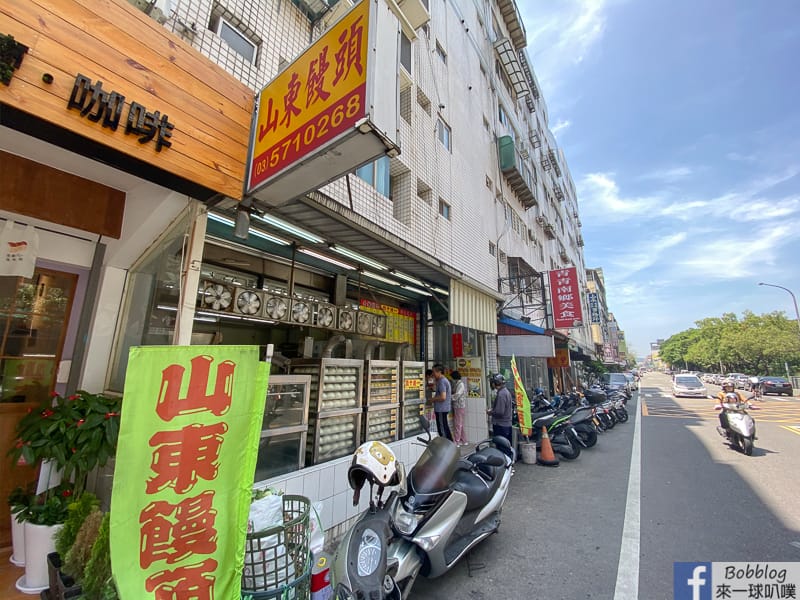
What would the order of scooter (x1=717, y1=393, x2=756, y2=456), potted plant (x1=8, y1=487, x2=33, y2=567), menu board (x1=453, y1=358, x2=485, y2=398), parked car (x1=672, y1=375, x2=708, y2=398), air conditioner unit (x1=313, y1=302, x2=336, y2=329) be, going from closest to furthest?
potted plant (x1=8, y1=487, x2=33, y2=567) < air conditioner unit (x1=313, y1=302, x2=336, y2=329) < scooter (x1=717, y1=393, x2=756, y2=456) < menu board (x1=453, y1=358, x2=485, y2=398) < parked car (x1=672, y1=375, x2=708, y2=398)

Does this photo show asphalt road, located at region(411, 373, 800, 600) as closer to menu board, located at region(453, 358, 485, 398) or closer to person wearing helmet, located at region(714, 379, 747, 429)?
person wearing helmet, located at region(714, 379, 747, 429)

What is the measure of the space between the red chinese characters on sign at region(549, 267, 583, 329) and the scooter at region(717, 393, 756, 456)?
5010mm

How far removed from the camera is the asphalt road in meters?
3.15

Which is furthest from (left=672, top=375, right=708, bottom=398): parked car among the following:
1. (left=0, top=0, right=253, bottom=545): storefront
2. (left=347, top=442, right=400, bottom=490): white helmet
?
(left=0, top=0, right=253, bottom=545): storefront

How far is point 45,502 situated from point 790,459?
11.9 metres

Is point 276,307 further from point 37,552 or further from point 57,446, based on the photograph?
point 37,552

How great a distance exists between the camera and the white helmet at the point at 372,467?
8.43 feet

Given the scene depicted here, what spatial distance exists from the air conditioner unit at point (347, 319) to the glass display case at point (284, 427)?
1785mm

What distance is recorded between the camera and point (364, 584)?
2230mm

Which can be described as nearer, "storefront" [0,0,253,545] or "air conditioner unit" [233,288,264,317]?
"storefront" [0,0,253,545]

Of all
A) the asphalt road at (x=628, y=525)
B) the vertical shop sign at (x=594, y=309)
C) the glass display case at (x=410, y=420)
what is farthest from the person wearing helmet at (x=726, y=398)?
the vertical shop sign at (x=594, y=309)

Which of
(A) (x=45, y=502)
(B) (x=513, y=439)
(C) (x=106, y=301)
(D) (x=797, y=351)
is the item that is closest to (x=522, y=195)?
(B) (x=513, y=439)

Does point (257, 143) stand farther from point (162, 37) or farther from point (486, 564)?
point (486, 564)

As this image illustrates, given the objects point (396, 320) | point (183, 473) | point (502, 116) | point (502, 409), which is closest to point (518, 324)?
point (502, 409)
